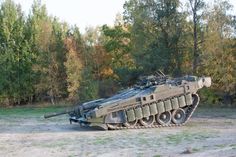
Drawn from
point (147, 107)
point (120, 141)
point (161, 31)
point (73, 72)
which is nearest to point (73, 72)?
point (73, 72)

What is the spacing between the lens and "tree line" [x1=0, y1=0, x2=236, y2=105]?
38.7 metres

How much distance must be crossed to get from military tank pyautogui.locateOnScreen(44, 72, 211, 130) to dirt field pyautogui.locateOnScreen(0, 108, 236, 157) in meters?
0.70

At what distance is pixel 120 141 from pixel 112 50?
31.5m

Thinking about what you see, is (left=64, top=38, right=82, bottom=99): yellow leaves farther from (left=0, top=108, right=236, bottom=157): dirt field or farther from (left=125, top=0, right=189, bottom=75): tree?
(left=0, top=108, right=236, bottom=157): dirt field

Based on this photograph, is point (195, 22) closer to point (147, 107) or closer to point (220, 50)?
point (220, 50)

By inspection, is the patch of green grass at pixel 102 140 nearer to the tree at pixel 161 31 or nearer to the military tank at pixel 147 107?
the military tank at pixel 147 107

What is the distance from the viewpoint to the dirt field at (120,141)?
15.3 m

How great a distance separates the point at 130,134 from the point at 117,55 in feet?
96.8

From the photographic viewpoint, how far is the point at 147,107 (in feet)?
77.4

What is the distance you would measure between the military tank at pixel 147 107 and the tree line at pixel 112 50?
13.5 metres

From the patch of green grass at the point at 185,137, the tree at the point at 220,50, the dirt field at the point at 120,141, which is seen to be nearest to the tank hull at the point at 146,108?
the dirt field at the point at 120,141

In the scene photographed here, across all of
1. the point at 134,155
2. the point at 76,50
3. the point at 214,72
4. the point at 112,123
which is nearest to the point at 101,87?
the point at 76,50

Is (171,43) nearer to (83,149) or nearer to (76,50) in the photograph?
(76,50)

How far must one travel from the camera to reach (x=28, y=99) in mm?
49625
